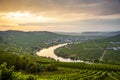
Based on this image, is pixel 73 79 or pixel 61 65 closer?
pixel 73 79

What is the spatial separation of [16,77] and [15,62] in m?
94.9

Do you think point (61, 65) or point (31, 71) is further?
point (61, 65)

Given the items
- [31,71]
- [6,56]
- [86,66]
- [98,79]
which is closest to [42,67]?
[31,71]

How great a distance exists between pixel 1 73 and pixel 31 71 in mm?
97092

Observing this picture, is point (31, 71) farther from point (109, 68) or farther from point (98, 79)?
point (109, 68)

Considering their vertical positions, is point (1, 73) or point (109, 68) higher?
point (1, 73)

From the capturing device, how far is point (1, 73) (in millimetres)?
24922

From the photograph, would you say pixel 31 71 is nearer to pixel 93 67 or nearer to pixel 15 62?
pixel 15 62

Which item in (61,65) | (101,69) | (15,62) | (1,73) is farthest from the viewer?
(61,65)

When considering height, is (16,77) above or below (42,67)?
above

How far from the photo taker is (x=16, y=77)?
86.5 feet

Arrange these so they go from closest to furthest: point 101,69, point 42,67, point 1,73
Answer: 1. point 1,73
2. point 42,67
3. point 101,69

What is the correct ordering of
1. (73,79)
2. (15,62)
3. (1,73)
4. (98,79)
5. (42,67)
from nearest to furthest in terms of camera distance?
1. (1,73)
2. (73,79)
3. (98,79)
4. (15,62)
5. (42,67)

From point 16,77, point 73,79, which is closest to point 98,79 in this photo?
point 73,79
